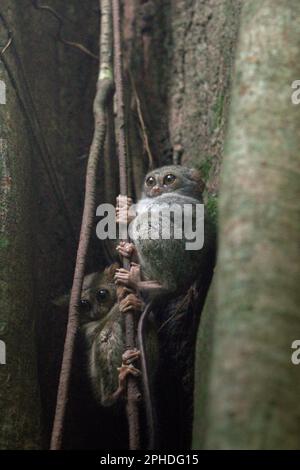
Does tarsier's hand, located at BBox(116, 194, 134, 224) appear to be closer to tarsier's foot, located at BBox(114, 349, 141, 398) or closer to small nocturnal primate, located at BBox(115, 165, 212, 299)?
small nocturnal primate, located at BBox(115, 165, 212, 299)

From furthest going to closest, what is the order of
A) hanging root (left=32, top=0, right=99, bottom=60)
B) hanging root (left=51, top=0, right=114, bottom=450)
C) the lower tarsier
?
hanging root (left=32, top=0, right=99, bottom=60), the lower tarsier, hanging root (left=51, top=0, right=114, bottom=450)

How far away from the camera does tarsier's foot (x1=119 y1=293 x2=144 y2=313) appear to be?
3.69m

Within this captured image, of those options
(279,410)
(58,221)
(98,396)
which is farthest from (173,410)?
(279,410)

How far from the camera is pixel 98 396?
3.88 meters

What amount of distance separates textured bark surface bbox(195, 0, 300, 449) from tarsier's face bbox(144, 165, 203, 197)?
1573 millimetres

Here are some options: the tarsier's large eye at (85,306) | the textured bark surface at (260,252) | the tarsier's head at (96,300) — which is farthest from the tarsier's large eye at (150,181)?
the textured bark surface at (260,252)

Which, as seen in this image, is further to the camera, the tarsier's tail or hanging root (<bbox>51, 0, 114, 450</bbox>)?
the tarsier's tail

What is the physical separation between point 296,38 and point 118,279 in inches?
→ 72.7

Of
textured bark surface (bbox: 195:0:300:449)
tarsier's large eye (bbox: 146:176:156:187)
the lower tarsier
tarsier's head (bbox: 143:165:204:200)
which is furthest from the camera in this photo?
tarsier's large eye (bbox: 146:176:156:187)

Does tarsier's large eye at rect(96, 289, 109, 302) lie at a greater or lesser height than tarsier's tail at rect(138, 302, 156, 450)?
greater

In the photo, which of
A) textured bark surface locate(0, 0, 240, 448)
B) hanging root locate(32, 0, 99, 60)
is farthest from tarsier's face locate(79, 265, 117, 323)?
hanging root locate(32, 0, 99, 60)

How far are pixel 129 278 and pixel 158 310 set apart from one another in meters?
0.61

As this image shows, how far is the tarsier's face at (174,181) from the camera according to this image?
4.35 metres

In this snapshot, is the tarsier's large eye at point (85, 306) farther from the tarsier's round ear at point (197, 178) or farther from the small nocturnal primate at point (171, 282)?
the tarsier's round ear at point (197, 178)
